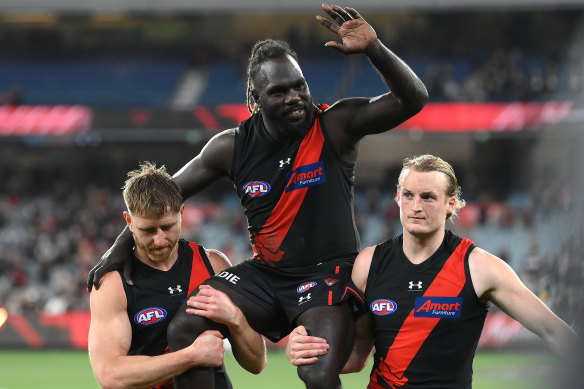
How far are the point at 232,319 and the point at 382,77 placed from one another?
1.62 meters

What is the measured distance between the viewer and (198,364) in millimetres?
Result: 4859

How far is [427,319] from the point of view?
4.92 m

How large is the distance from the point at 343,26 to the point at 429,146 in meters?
17.8

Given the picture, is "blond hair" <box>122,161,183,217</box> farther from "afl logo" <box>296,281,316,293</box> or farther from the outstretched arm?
the outstretched arm

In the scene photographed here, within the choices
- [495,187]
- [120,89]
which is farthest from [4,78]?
[495,187]

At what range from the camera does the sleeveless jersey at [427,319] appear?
4879 millimetres

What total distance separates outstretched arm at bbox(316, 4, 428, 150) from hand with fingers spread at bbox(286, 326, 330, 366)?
125 cm

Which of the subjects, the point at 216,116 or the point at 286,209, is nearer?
the point at 286,209

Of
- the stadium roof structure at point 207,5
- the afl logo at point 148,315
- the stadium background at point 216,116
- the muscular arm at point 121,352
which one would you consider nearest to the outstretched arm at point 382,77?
the muscular arm at point 121,352

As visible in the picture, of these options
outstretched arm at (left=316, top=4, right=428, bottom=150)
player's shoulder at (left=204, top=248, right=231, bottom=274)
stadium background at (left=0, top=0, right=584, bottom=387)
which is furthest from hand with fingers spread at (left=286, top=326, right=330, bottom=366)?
stadium background at (left=0, top=0, right=584, bottom=387)

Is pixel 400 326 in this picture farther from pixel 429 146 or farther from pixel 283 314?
pixel 429 146

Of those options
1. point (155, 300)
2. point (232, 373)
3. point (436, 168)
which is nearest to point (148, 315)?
point (155, 300)

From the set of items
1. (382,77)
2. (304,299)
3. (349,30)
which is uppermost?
(349,30)

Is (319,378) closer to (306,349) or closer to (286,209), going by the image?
(306,349)
